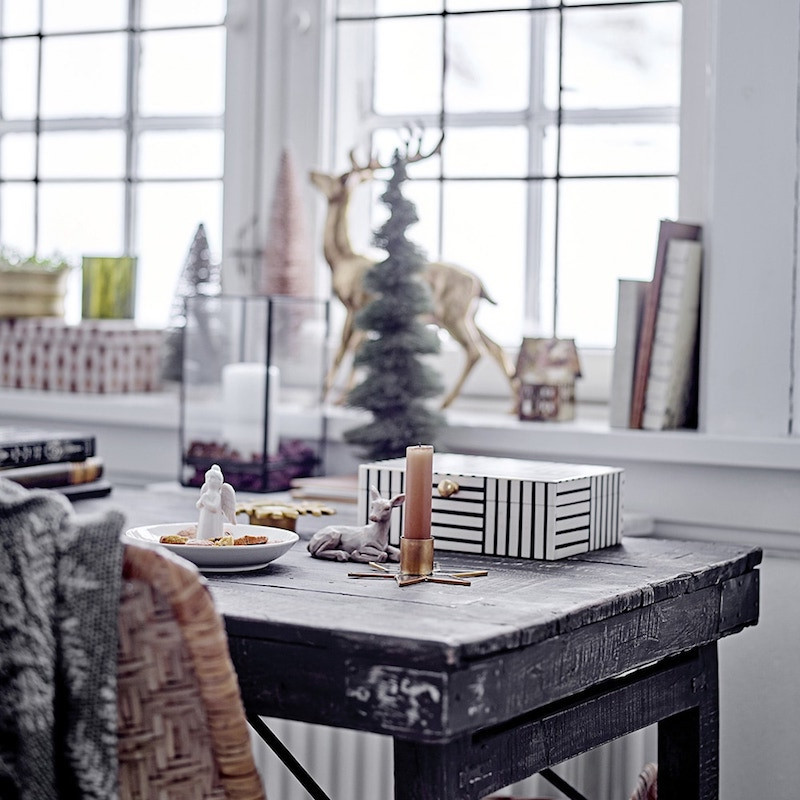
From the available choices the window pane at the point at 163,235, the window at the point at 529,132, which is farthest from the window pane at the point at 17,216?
the window at the point at 529,132

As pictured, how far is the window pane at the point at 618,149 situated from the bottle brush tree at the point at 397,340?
0.42 metres

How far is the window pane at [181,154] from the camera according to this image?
9.07 ft

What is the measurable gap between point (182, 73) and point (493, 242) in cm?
76

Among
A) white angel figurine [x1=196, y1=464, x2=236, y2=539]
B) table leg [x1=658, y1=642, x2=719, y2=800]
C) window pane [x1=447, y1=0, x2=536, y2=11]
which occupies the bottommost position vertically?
table leg [x1=658, y1=642, x2=719, y2=800]

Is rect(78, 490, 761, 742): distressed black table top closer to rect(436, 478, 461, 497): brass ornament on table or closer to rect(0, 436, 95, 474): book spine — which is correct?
rect(436, 478, 461, 497): brass ornament on table

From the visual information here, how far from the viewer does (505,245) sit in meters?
2.50

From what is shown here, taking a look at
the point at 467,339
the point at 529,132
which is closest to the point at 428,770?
the point at 467,339

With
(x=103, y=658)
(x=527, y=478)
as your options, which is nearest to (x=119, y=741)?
(x=103, y=658)

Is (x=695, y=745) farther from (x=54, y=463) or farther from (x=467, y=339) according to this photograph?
(x=54, y=463)

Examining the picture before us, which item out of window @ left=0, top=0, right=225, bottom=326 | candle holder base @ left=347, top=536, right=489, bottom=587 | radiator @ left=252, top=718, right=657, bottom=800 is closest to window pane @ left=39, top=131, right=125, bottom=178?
window @ left=0, top=0, right=225, bottom=326

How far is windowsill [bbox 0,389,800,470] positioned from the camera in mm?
1999

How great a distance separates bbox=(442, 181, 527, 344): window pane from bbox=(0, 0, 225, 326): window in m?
0.50

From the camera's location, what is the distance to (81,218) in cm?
293

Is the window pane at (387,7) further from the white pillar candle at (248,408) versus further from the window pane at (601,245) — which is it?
the white pillar candle at (248,408)
